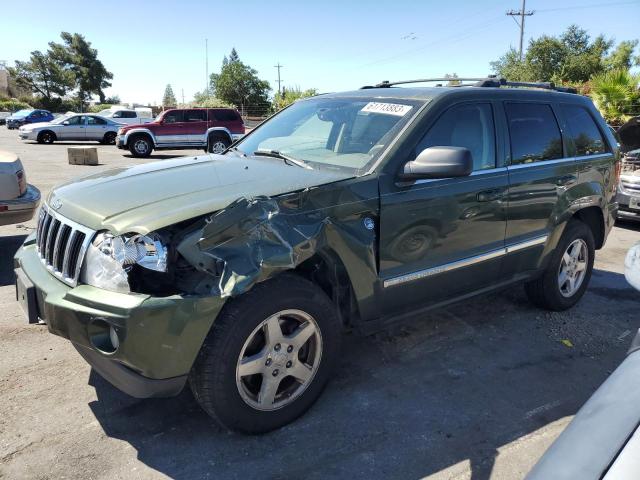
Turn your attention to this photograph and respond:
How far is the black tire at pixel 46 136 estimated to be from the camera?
24.9m

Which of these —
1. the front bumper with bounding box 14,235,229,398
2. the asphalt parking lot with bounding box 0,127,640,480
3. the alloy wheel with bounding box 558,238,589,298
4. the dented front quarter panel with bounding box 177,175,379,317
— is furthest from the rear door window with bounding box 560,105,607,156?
the front bumper with bounding box 14,235,229,398

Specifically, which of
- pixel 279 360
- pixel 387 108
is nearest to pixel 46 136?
pixel 387 108

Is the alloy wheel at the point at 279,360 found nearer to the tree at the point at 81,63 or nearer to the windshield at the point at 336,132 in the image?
the windshield at the point at 336,132

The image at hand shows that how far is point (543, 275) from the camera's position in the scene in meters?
4.52

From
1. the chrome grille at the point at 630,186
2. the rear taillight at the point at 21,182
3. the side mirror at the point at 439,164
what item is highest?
the side mirror at the point at 439,164

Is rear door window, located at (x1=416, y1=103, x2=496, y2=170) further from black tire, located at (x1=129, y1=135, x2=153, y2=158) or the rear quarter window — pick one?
black tire, located at (x1=129, y1=135, x2=153, y2=158)

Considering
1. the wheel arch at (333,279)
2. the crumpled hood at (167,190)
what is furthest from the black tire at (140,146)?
the wheel arch at (333,279)

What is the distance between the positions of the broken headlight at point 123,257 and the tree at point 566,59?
47709 mm

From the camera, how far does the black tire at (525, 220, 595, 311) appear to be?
4500 millimetres

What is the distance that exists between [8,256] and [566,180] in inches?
232

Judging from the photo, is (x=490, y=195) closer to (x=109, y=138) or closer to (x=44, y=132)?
(x=109, y=138)

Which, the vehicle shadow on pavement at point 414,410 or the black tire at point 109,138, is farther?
the black tire at point 109,138

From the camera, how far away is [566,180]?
4316 mm

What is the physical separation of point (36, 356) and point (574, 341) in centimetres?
412
